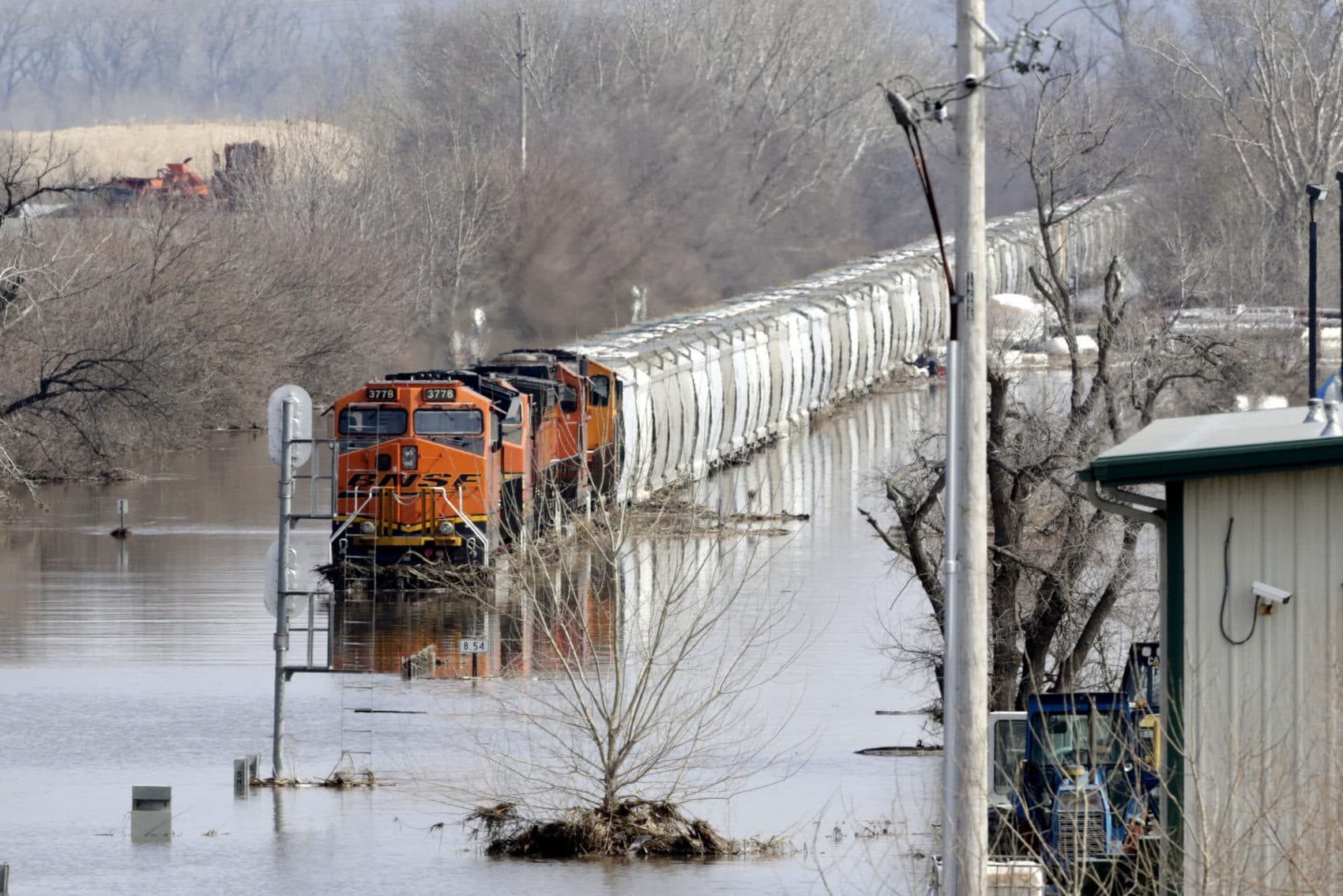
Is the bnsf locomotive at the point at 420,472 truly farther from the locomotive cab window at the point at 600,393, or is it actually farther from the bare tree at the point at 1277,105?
the bare tree at the point at 1277,105

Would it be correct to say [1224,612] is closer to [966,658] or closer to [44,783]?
[966,658]

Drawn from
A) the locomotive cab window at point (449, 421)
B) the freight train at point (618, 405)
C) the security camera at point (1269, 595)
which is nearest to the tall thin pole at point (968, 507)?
the security camera at point (1269, 595)

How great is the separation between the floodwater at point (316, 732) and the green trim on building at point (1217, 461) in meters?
2.40

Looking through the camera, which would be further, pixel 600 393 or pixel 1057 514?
pixel 600 393

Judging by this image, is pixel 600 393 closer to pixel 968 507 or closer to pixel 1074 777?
pixel 1074 777

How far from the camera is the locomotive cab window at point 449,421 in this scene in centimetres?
3062

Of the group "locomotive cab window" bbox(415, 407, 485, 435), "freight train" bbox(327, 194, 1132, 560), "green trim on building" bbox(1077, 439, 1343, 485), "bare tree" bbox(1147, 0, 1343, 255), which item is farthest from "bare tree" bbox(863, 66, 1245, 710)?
"bare tree" bbox(1147, 0, 1343, 255)

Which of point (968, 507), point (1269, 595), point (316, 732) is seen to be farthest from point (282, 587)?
point (1269, 595)

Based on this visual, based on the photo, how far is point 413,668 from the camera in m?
24.8

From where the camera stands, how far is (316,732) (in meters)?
22.0

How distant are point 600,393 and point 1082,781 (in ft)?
85.1

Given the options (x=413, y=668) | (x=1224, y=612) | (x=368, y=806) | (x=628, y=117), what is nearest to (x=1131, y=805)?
(x=1224, y=612)

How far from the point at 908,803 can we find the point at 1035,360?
40.6 m

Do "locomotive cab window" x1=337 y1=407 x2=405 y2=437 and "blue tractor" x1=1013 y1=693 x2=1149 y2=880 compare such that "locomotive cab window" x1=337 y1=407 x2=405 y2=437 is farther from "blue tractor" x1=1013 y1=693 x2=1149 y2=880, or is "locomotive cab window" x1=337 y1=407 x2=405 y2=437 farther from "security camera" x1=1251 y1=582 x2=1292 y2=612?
"security camera" x1=1251 y1=582 x2=1292 y2=612
